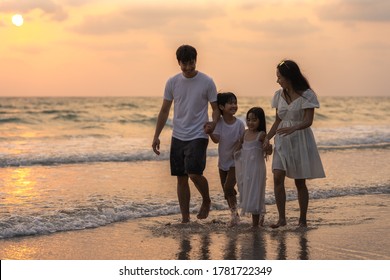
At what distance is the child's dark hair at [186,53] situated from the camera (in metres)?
6.81

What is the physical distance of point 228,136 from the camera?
721 cm

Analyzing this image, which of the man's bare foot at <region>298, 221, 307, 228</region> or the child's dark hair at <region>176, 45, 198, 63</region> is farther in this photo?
the man's bare foot at <region>298, 221, 307, 228</region>

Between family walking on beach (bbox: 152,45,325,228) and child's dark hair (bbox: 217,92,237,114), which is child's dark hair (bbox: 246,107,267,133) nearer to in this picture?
family walking on beach (bbox: 152,45,325,228)

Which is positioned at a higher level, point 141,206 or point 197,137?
point 197,137

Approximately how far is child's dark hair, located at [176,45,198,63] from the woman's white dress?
40.2 inches

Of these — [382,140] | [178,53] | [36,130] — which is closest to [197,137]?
[178,53]

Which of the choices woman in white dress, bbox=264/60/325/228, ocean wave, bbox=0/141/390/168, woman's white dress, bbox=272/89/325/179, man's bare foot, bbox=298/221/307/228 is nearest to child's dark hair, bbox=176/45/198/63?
woman in white dress, bbox=264/60/325/228

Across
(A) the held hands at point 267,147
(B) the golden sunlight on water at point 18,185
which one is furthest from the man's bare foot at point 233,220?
(B) the golden sunlight on water at point 18,185

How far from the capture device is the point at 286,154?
276 inches

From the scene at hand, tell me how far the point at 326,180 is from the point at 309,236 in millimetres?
4673

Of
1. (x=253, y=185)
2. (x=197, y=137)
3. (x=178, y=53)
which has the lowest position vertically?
(x=253, y=185)

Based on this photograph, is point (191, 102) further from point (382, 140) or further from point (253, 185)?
point (382, 140)

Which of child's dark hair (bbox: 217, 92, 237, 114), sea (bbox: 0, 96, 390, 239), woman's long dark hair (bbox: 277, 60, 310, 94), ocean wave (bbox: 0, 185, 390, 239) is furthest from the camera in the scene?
sea (bbox: 0, 96, 390, 239)

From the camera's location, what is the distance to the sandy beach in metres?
6.02
